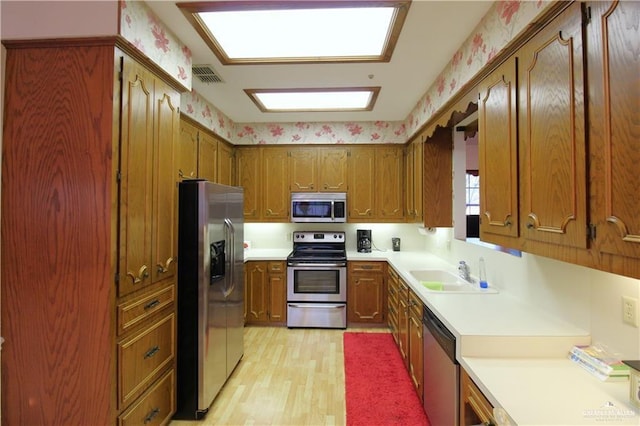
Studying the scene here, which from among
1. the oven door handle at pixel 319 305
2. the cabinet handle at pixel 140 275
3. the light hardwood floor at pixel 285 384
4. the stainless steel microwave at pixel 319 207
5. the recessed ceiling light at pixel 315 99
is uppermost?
the recessed ceiling light at pixel 315 99

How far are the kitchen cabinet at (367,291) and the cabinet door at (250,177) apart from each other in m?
1.54

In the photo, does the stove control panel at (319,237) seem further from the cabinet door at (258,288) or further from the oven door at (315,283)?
the cabinet door at (258,288)

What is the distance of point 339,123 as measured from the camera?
4.14m

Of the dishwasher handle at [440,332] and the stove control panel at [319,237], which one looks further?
the stove control panel at [319,237]

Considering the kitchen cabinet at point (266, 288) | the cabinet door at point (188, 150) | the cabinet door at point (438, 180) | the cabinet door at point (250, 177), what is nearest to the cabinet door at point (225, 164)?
the cabinet door at point (250, 177)

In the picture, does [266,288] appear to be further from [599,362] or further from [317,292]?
[599,362]

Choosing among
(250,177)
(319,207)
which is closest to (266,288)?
(319,207)

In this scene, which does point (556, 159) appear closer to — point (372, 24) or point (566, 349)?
point (566, 349)

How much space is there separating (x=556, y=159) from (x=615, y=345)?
848 millimetres

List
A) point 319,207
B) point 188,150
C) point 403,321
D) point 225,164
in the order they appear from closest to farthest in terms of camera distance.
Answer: point 403,321
point 188,150
point 225,164
point 319,207

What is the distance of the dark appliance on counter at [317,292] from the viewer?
3.78m

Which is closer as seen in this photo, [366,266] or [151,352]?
[151,352]

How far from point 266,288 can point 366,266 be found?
1.30 metres

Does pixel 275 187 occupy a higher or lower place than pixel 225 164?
lower
